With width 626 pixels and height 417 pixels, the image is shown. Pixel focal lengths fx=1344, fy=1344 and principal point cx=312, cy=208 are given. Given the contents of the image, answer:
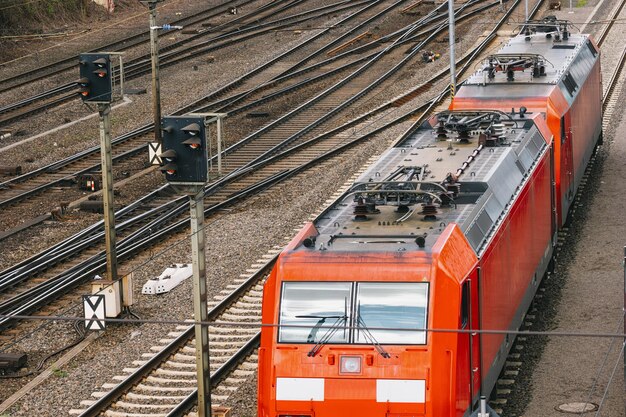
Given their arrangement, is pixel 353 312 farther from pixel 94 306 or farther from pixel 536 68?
pixel 536 68

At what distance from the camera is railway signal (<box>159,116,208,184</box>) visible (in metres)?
16.6

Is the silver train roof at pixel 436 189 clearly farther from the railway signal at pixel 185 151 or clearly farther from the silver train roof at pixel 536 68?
the silver train roof at pixel 536 68

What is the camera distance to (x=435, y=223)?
16625 mm

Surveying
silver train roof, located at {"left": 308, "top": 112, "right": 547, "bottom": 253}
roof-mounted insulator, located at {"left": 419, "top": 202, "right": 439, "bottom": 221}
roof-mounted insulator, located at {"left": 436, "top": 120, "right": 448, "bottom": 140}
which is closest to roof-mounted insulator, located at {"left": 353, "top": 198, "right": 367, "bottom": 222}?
silver train roof, located at {"left": 308, "top": 112, "right": 547, "bottom": 253}

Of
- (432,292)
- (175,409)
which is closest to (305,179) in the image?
(175,409)

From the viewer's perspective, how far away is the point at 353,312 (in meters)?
15.1

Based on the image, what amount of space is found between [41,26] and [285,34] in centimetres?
1032

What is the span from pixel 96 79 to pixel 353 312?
360 inches

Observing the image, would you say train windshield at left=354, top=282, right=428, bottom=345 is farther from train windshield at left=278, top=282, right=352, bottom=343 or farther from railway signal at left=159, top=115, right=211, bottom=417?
railway signal at left=159, top=115, right=211, bottom=417

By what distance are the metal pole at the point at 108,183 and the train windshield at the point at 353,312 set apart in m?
8.63

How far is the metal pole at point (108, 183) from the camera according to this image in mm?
23078

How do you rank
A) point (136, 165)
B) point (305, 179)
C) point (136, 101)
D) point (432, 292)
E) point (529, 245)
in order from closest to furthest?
point (432, 292)
point (529, 245)
point (305, 179)
point (136, 165)
point (136, 101)

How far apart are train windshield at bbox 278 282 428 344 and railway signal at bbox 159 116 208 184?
7.44ft

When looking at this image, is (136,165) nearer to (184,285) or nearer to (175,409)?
(184,285)
